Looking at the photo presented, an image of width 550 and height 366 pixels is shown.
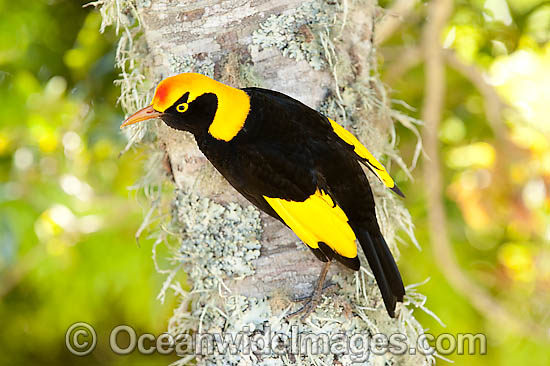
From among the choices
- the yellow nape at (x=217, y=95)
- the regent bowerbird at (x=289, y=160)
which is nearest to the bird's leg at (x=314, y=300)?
the regent bowerbird at (x=289, y=160)

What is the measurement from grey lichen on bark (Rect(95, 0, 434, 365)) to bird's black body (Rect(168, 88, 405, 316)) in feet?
0.24

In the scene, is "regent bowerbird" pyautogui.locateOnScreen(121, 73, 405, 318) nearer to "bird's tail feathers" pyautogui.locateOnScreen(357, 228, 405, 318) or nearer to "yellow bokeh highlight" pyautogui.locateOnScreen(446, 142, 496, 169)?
"bird's tail feathers" pyautogui.locateOnScreen(357, 228, 405, 318)

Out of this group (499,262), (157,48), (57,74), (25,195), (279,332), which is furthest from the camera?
(499,262)

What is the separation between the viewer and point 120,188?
95.7 inches

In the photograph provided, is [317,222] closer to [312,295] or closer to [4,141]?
[312,295]

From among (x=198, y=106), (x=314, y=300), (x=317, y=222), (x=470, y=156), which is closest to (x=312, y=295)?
(x=314, y=300)

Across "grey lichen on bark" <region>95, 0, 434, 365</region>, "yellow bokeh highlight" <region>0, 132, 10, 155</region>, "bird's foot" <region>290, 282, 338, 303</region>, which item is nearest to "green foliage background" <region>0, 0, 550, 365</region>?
"yellow bokeh highlight" <region>0, 132, 10, 155</region>

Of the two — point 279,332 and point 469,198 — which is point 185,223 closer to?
point 279,332

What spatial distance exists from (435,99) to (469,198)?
596mm

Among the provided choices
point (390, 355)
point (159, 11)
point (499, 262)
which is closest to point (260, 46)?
point (159, 11)

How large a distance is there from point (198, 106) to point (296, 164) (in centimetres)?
23

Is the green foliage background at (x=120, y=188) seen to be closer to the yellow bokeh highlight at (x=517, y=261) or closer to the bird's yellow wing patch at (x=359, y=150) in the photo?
the yellow bokeh highlight at (x=517, y=261)

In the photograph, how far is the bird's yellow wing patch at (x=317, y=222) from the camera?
118 cm

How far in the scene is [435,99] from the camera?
224 centimetres
